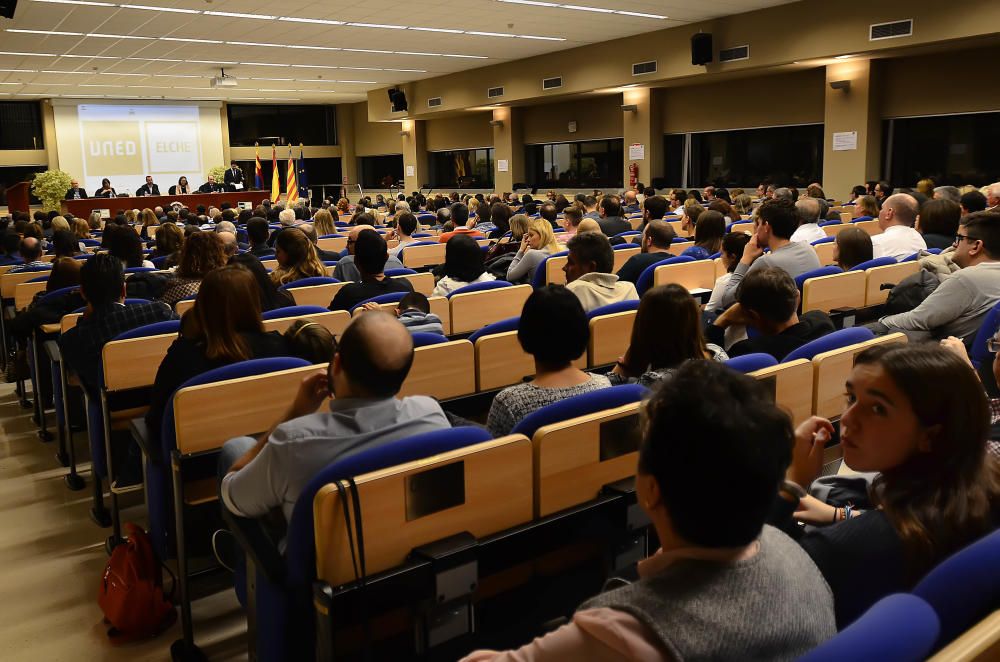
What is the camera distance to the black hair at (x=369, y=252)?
4.80 meters

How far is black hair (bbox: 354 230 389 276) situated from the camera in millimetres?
4801

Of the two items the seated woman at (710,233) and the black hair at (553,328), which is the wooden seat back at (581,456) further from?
the seated woman at (710,233)

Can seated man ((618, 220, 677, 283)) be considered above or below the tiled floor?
above

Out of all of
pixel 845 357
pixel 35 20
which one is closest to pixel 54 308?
pixel 845 357

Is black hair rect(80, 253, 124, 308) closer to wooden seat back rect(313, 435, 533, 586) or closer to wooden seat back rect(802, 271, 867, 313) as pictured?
wooden seat back rect(313, 435, 533, 586)

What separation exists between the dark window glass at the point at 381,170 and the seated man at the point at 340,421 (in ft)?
83.2

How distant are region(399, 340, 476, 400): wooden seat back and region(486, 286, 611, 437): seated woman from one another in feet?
2.53

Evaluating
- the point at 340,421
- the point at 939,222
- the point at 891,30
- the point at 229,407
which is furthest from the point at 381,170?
the point at 340,421

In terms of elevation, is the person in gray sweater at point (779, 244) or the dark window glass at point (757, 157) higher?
the dark window glass at point (757, 157)

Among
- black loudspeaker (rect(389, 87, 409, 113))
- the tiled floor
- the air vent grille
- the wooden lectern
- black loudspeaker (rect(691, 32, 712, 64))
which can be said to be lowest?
the tiled floor

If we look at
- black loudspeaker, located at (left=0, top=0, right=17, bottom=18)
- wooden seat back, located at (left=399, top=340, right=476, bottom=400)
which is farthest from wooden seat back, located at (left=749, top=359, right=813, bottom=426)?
black loudspeaker, located at (left=0, top=0, right=17, bottom=18)

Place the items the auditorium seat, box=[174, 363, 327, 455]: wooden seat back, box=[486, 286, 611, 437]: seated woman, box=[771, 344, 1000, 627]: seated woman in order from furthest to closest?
box=[174, 363, 327, 455]: wooden seat back, box=[486, 286, 611, 437]: seated woman, box=[771, 344, 1000, 627]: seated woman, the auditorium seat

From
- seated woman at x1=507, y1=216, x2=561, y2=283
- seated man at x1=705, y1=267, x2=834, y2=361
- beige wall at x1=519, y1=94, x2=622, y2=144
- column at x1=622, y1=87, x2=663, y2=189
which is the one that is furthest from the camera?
beige wall at x1=519, y1=94, x2=622, y2=144

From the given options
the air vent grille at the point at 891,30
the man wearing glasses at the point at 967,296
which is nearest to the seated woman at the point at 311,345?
the man wearing glasses at the point at 967,296
